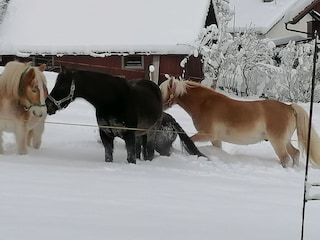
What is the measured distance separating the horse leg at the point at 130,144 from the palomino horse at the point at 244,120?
138 cm

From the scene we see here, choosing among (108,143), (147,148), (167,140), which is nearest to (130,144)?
(108,143)

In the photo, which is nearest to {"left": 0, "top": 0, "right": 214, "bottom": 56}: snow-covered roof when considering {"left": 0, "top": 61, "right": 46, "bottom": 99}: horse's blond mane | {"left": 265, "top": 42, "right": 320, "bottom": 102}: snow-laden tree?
{"left": 265, "top": 42, "right": 320, "bottom": 102}: snow-laden tree

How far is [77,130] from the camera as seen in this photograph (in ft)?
29.8

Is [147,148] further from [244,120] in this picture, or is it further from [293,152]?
[293,152]

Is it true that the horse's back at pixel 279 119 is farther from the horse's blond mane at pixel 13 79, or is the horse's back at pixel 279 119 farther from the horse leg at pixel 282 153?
the horse's blond mane at pixel 13 79

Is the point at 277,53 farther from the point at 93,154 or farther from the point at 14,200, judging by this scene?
the point at 14,200

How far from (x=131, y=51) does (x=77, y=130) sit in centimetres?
1047

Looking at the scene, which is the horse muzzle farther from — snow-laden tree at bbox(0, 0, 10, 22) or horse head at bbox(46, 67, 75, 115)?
snow-laden tree at bbox(0, 0, 10, 22)

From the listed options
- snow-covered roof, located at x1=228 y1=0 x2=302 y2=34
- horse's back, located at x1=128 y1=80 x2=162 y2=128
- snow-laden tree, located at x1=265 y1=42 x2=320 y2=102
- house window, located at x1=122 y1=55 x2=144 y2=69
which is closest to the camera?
horse's back, located at x1=128 y1=80 x2=162 y2=128

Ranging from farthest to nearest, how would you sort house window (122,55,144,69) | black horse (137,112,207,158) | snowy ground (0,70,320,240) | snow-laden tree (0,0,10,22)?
snow-laden tree (0,0,10,22) < house window (122,55,144,69) < black horse (137,112,207,158) < snowy ground (0,70,320,240)

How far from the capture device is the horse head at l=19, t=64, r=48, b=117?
641cm

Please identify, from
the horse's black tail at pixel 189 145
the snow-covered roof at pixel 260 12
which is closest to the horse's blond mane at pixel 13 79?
the horse's black tail at pixel 189 145

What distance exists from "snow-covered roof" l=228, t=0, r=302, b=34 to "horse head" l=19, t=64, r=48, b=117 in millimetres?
23115

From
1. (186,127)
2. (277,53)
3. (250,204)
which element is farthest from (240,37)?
(250,204)
